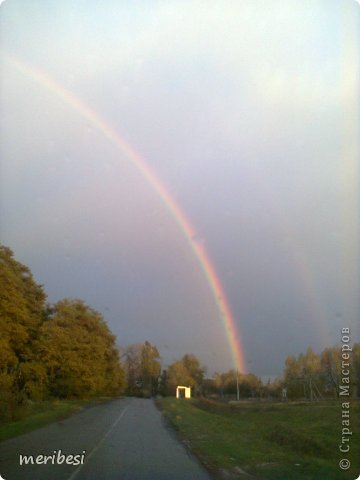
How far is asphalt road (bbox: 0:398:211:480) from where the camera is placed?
11172mm

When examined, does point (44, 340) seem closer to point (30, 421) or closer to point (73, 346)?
point (73, 346)

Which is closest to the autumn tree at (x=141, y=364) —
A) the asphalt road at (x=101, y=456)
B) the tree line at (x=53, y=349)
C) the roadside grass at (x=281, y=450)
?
the tree line at (x=53, y=349)

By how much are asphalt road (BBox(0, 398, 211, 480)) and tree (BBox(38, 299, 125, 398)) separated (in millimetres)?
15930

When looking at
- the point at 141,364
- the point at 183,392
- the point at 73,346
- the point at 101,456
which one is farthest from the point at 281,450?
the point at 183,392

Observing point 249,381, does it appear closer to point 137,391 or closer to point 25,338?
point 137,391

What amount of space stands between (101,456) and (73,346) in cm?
2365

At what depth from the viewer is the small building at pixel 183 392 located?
67000 millimetres

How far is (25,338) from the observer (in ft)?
119

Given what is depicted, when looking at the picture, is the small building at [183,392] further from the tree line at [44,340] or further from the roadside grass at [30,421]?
the roadside grass at [30,421]

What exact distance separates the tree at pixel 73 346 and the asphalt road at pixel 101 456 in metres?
15.9

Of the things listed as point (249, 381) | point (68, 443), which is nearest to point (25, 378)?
point (68, 443)

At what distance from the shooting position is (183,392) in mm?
70250

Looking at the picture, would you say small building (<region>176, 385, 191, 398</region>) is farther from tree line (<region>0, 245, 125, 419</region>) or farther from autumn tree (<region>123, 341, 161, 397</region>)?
tree line (<region>0, 245, 125, 419</region>)

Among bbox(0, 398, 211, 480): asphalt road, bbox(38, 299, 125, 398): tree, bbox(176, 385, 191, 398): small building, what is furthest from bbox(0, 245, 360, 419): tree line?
bbox(176, 385, 191, 398): small building
